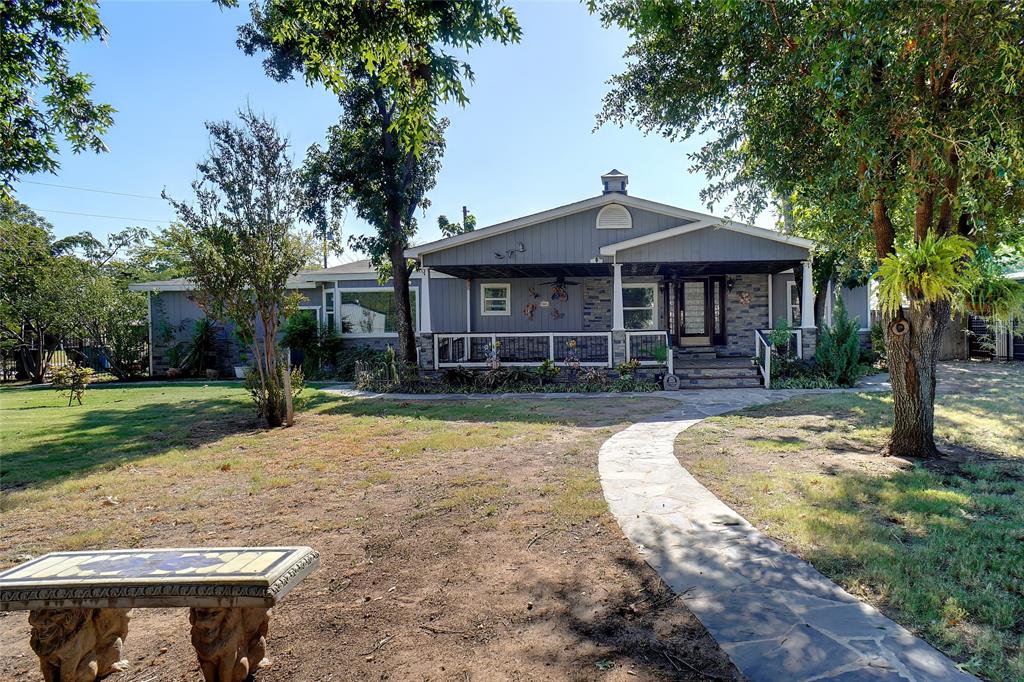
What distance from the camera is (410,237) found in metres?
15.6

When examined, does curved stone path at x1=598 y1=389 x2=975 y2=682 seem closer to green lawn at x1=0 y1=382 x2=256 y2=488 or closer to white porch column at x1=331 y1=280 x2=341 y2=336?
green lawn at x1=0 y1=382 x2=256 y2=488

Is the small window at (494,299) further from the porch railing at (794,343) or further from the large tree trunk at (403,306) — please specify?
the porch railing at (794,343)

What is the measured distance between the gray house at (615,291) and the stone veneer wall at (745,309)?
3 cm

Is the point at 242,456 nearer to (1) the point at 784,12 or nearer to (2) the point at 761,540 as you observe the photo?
(2) the point at 761,540

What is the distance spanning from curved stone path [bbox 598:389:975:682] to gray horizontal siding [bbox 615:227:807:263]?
891cm

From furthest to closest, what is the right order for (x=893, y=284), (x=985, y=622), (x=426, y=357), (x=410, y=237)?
(x=410, y=237) < (x=426, y=357) < (x=893, y=284) < (x=985, y=622)

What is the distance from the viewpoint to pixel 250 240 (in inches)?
333

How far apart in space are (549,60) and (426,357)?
8.01 m

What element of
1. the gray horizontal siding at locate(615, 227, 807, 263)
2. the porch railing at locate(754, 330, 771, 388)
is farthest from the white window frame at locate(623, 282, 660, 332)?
the porch railing at locate(754, 330, 771, 388)

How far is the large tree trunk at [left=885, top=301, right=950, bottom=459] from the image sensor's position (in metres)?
5.93

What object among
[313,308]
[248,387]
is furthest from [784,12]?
Result: [313,308]

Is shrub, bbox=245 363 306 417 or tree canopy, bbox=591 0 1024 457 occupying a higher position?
tree canopy, bbox=591 0 1024 457

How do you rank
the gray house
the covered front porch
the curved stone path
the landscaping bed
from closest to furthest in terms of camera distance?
the curved stone path
the landscaping bed
the gray house
the covered front porch

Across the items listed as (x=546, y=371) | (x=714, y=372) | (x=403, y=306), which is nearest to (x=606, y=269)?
(x=546, y=371)
